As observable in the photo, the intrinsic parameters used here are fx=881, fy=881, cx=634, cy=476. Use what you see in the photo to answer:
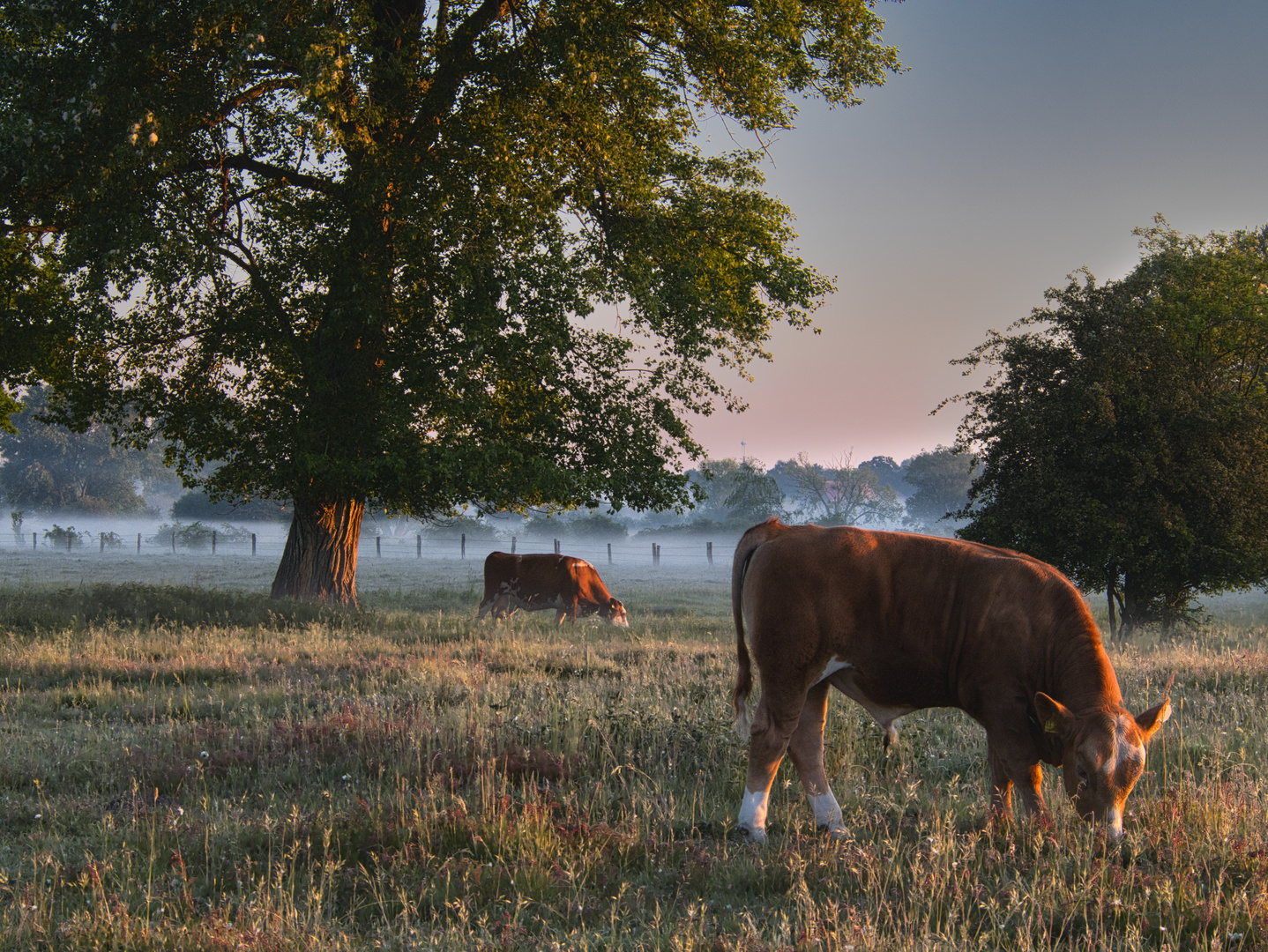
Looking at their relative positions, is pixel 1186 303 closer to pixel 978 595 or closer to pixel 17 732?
pixel 978 595

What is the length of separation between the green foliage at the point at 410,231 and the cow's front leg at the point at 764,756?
957 centimetres

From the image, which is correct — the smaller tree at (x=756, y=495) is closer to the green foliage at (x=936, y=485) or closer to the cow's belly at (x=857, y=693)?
the green foliage at (x=936, y=485)

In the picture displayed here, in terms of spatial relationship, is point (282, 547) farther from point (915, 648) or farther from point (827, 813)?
point (915, 648)

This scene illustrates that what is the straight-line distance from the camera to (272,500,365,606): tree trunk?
1652 centimetres

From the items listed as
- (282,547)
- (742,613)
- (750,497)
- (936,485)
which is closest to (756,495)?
(750,497)

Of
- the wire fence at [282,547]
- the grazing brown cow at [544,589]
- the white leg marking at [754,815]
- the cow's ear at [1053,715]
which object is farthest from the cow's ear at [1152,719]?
the wire fence at [282,547]

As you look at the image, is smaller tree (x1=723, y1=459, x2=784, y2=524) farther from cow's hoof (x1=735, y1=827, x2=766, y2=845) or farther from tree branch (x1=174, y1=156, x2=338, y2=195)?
cow's hoof (x1=735, y1=827, x2=766, y2=845)

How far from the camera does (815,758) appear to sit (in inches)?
209

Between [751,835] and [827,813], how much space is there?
0.53 metres

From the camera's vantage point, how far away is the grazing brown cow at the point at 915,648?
16.1 ft

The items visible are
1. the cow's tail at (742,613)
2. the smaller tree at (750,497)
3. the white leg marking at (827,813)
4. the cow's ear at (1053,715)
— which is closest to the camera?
the cow's ear at (1053,715)

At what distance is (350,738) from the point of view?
6.89 m

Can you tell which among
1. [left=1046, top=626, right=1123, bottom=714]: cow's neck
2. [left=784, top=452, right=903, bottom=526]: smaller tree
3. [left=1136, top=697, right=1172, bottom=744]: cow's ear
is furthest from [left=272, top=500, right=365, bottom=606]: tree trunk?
[left=784, top=452, right=903, bottom=526]: smaller tree

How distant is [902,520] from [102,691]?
109074 mm
